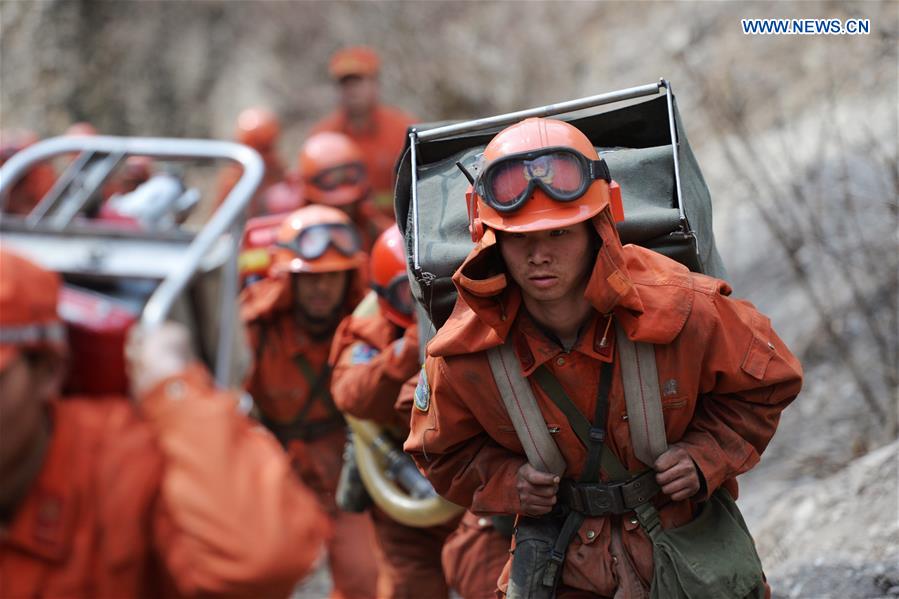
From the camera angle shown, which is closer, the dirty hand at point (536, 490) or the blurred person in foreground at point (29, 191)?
the dirty hand at point (536, 490)

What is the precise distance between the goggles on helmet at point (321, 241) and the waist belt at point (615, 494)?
295 centimetres

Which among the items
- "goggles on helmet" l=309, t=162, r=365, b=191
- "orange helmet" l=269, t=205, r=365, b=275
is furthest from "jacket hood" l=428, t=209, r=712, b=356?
"goggles on helmet" l=309, t=162, r=365, b=191

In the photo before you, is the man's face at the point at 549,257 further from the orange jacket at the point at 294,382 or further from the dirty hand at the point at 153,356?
the orange jacket at the point at 294,382

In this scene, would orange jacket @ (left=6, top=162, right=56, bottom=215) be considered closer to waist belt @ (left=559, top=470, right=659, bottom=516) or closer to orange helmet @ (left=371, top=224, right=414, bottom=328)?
orange helmet @ (left=371, top=224, right=414, bottom=328)

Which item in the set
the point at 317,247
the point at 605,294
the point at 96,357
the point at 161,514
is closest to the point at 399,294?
the point at 317,247

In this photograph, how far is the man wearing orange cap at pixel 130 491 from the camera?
95.3 inches

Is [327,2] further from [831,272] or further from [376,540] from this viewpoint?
[376,540]

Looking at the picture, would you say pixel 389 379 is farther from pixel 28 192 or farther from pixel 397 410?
pixel 28 192

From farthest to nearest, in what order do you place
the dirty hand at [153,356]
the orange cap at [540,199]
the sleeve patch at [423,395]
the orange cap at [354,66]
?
1. the orange cap at [354,66]
2. the sleeve patch at [423,395]
3. the orange cap at [540,199]
4. the dirty hand at [153,356]

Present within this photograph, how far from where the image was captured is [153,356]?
264 cm

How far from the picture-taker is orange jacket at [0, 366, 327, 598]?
2.42 meters

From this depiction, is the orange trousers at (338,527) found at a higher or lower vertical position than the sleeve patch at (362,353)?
lower

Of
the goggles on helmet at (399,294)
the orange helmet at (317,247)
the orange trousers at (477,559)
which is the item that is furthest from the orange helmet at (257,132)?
the orange trousers at (477,559)

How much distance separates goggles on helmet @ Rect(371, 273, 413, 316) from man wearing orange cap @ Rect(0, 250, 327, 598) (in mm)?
2385
